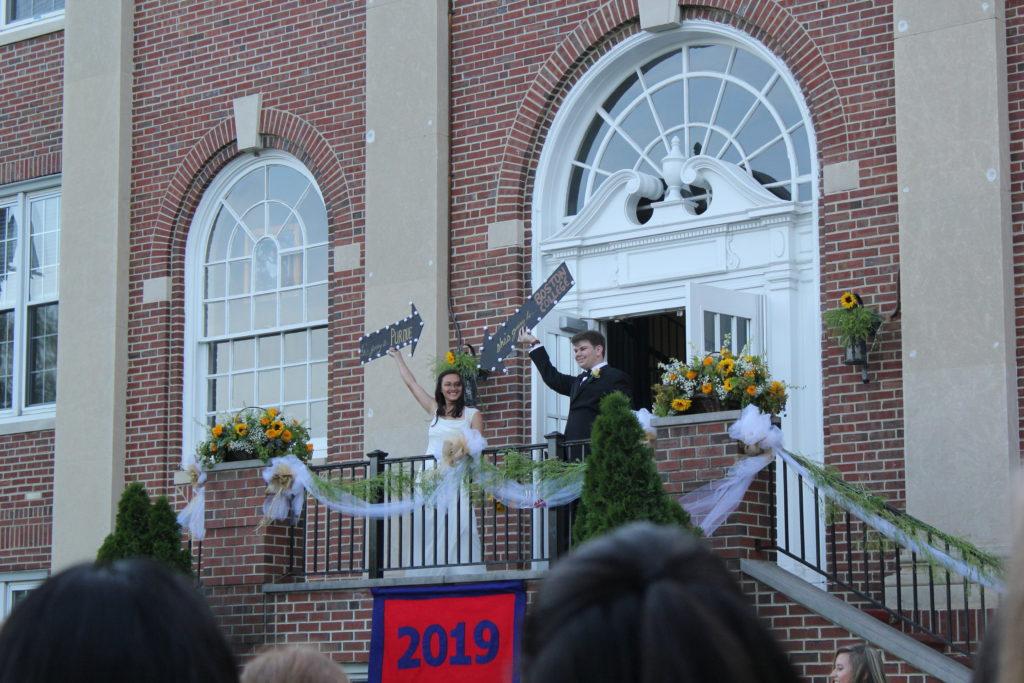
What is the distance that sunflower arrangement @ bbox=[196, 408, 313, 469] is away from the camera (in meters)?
12.3

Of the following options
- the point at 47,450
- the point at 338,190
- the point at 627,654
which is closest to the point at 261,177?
the point at 338,190

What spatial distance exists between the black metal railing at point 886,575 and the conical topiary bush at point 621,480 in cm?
82

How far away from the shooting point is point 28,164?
53.7 feet

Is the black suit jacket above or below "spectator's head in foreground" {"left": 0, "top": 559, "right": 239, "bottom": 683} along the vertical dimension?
above

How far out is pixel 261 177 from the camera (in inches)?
599

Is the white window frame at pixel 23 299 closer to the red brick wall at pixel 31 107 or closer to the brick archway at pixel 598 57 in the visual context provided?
A: the red brick wall at pixel 31 107

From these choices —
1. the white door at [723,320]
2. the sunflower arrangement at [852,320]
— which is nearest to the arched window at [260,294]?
the white door at [723,320]

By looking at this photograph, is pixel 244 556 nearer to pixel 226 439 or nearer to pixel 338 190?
pixel 226 439

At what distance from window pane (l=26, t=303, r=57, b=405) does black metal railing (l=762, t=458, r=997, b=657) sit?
8173mm

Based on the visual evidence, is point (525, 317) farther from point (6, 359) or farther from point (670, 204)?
point (6, 359)

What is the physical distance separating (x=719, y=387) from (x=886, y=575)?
1697 millimetres

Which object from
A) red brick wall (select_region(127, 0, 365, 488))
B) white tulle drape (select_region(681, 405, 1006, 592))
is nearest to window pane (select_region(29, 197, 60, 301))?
red brick wall (select_region(127, 0, 365, 488))

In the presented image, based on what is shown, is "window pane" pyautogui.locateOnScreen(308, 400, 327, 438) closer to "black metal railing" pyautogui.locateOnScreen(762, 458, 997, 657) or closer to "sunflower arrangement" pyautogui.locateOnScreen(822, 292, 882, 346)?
"black metal railing" pyautogui.locateOnScreen(762, 458, 997, 657)

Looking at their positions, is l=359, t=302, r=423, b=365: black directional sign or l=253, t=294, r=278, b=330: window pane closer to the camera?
l=359, t=302, r=423, b=365: black directional sign
